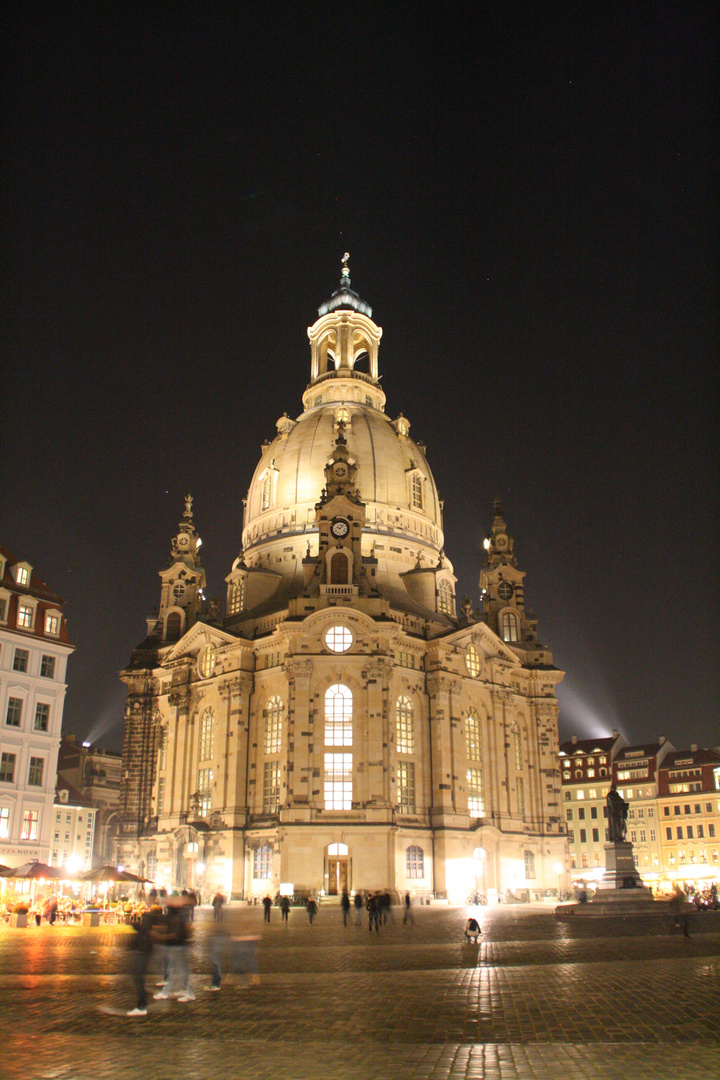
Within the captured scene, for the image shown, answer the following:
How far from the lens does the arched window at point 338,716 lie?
222 feet

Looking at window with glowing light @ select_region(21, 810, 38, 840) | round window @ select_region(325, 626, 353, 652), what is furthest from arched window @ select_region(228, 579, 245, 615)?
window with glowing light @ select_region(21, 810, 38, 840)

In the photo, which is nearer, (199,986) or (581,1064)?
(581,1064)

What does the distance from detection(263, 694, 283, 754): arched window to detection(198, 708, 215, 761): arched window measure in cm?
600

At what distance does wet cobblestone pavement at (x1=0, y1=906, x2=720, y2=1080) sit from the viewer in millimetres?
11797

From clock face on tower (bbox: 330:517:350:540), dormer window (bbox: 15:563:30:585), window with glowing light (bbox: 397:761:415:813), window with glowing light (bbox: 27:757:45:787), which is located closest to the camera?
window with glowing light (bbox: 27:757:45:787)

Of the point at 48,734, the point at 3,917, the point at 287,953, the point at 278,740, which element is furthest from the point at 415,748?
the point at 287,953

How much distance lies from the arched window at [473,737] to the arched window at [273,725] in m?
16.3

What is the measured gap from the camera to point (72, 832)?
362ft

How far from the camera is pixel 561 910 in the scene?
47.2 meters

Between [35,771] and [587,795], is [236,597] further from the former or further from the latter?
[587,795]

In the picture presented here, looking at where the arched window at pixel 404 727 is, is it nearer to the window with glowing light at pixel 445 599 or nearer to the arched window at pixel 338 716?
the arched window at pixel 338 716

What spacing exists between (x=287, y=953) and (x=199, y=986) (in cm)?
892

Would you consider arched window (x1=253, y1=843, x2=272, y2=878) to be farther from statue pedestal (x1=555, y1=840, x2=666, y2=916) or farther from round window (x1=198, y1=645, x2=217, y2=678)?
statue pedestal (x1=555, y1=840, x2=666, y2=916)

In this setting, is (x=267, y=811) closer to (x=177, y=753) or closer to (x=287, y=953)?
(x=177, y=753)
